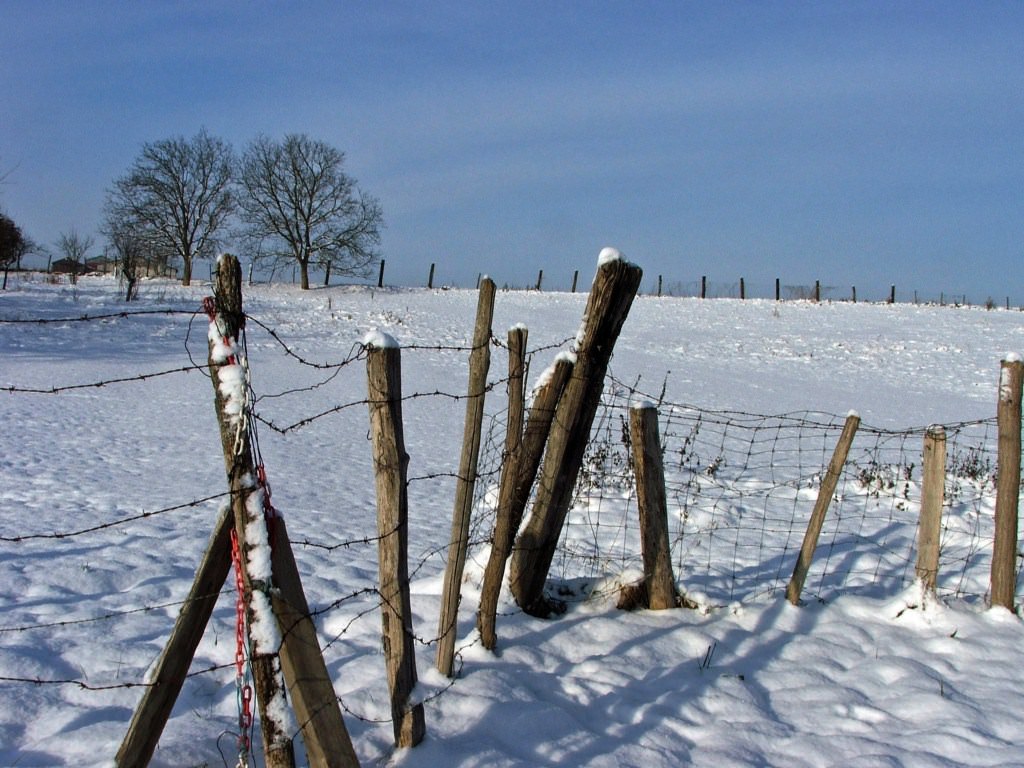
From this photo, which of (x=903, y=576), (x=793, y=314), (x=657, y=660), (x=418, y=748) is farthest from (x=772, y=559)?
(x=793, y=314)

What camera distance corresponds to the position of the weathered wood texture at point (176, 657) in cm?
269

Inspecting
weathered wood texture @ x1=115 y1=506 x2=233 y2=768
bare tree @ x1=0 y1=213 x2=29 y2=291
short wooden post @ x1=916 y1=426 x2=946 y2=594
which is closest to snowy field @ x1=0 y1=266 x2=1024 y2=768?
short wooden post @ x1=916 y1=426 x2=946 y2=594

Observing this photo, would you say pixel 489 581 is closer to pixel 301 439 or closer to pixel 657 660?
pixel 657 660

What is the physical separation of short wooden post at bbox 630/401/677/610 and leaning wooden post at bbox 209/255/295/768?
2.73 m

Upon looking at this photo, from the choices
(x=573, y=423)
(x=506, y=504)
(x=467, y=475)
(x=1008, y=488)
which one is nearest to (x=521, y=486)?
Answer: (x=506, y=504)

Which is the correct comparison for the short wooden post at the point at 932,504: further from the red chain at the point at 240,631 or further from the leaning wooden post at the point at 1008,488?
the red chain at the point at 240,631

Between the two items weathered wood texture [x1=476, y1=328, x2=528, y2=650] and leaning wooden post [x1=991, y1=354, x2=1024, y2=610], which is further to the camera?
leaning wooden post [x1=991, y1=354, x2=1024, y2=610]

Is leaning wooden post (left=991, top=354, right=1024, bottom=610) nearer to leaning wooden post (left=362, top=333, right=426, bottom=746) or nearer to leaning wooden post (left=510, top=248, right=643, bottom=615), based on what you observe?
leaning wooden post (left=510, top=248, right=643, bottom=615)

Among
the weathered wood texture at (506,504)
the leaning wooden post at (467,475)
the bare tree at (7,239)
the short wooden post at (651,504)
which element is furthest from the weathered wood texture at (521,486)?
the bare tree at (7,239)

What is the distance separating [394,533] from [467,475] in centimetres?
61

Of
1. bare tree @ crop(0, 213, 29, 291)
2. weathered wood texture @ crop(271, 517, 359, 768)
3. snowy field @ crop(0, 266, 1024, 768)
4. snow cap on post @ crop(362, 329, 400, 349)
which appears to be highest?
bare tree @ crop(0, 213, 29, 291)

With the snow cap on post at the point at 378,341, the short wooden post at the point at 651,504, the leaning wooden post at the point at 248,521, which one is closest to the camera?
the leaning wooden post at the point at 248,521

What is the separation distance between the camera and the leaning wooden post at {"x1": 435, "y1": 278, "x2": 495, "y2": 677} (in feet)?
11.7

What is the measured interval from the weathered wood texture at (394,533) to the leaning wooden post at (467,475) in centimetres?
48
